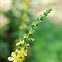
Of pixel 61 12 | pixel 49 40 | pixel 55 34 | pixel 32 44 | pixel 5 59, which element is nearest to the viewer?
pixel 5 59

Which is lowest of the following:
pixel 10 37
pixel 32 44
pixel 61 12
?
pixel 32 44

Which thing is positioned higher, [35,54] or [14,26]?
[14,26]

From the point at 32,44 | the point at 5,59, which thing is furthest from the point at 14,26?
the point at 5,59

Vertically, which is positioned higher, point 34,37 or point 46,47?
point 34,37

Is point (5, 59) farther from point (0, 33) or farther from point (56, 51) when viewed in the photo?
point (56, 51)

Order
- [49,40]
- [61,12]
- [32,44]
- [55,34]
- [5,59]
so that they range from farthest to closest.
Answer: [61,12] < [55,34] < [49,40] < [32,44] < [5,59]

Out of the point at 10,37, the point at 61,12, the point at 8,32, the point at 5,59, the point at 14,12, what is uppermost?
the point at 61,12

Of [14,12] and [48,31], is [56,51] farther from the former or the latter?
[14,12]

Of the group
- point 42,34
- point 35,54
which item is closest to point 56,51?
point 35,54

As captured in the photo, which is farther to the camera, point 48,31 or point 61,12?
point 61,12
